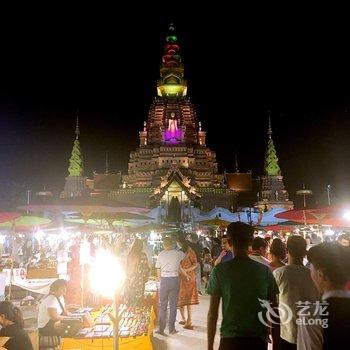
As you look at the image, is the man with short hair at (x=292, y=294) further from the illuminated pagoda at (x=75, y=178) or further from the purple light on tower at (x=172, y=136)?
the illuminated pagoda at (x=75, y=178)

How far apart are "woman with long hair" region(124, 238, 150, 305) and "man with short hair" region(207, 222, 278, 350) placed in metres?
3.13

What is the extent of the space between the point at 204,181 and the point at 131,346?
174 feet

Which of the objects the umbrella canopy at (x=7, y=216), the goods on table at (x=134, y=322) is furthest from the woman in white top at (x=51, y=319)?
the umbrella canopy at (x=7, y=216)

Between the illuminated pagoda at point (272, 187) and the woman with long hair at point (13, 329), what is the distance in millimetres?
59972

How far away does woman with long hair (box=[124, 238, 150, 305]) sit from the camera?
6586 mm

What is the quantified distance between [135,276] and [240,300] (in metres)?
3.96

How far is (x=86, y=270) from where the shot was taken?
913 centimetres

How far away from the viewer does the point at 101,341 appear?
552 cm

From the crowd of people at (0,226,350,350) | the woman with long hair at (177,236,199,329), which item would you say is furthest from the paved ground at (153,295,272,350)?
the crowd of people at (0,226,350,350)

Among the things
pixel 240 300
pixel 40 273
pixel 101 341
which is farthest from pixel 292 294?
pixel 40 273

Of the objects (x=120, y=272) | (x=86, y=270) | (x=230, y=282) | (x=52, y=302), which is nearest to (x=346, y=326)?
(x=230, y=282)

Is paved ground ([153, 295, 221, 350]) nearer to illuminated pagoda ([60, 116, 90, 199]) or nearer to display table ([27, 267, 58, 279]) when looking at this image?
display table ([27, 267, 58, 279])

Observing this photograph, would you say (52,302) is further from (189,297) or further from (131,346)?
(189,297)

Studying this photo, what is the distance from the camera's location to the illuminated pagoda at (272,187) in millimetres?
63312
